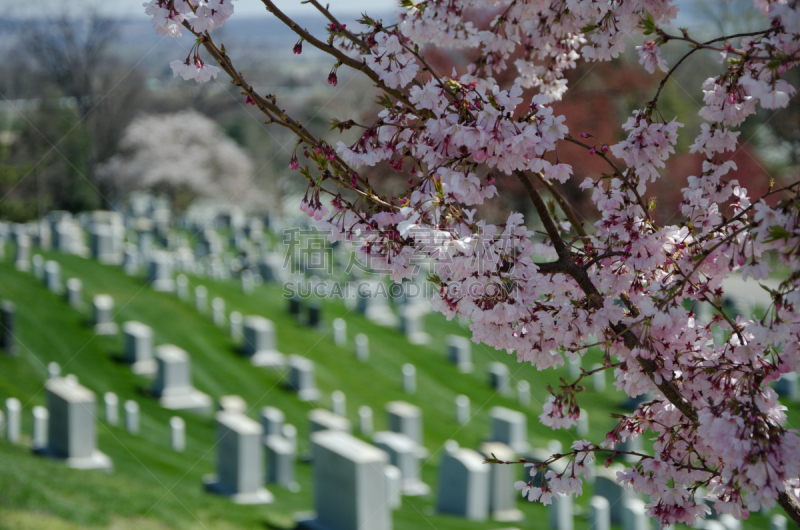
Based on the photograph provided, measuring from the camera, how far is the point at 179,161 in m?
32.6

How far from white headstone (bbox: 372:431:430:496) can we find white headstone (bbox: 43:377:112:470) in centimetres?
309

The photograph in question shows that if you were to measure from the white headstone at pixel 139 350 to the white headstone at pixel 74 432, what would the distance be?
2.89 metres

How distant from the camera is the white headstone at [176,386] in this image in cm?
1037

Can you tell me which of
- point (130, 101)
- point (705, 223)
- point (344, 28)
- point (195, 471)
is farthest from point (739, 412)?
point (130, 101)

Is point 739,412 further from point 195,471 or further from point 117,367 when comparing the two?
point 117,367

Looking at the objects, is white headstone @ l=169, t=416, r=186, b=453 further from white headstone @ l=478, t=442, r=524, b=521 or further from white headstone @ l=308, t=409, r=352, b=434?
white headstone @ l=478, t=442, r=524, b=521

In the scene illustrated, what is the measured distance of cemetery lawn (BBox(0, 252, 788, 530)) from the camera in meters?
6.26

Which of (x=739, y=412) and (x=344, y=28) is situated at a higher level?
(x=344, y=28)

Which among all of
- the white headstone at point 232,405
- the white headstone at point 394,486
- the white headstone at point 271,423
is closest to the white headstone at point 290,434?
the white headstone at point 271,423

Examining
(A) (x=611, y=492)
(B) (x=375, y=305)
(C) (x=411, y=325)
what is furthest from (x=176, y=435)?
(B) (x=375, y=305)

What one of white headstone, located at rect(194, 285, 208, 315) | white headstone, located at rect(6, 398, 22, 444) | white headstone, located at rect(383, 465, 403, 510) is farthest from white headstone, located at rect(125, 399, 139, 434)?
white headstone, located at rect(194, 285, 208, 315)

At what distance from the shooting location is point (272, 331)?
12195 mm

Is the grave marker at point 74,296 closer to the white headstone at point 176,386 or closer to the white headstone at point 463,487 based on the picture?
the white headstone at point 176,386

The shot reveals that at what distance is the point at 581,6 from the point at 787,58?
751 millimetres
